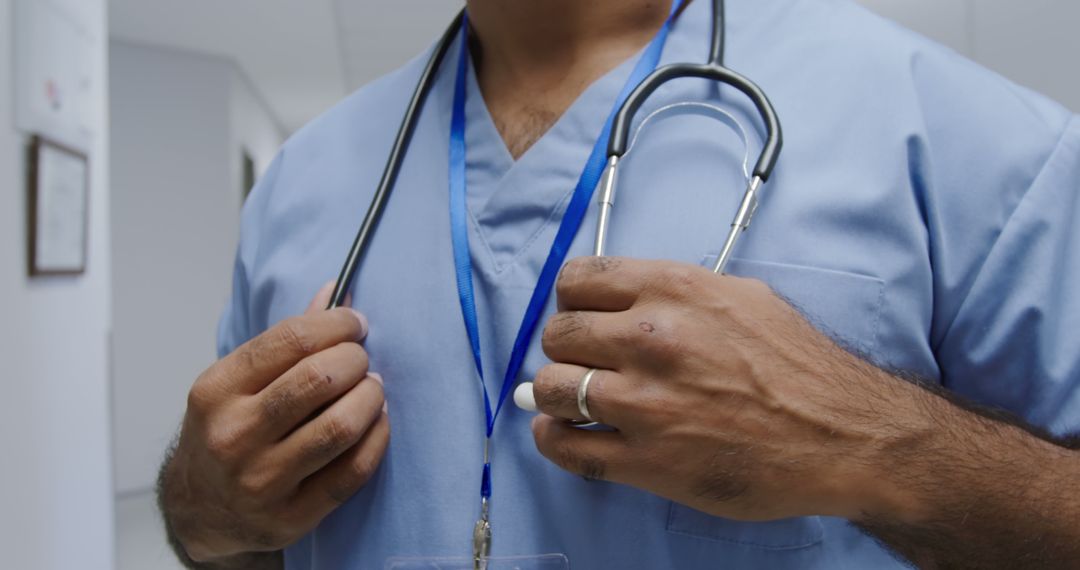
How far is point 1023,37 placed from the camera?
2031mm

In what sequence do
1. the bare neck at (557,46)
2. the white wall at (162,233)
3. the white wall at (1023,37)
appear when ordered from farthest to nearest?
the white wall at (162,233), the white wall at (1023,37), the bare neck at (557,46)

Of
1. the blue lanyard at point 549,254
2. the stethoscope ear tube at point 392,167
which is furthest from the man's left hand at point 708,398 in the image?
the stethoscope ear tube at point 392,167

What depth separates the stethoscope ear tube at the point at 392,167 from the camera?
66cm

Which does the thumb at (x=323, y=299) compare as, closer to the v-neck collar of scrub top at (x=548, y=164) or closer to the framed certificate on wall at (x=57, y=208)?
the v-neck collar of scrub top at (x=548, y=164)

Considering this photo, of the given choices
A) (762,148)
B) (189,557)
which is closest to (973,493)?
(762,148)

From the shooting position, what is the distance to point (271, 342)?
602 mm

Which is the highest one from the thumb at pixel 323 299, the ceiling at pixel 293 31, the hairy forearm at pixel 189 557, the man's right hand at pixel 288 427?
the ceiling at pixel 293 31

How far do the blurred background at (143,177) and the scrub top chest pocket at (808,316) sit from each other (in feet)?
4.98

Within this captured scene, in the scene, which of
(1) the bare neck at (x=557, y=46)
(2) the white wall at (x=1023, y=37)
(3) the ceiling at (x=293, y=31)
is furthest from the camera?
(3) the ceiling at (x=293, y=31)

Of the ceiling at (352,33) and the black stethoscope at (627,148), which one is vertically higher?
the ceiling at (352,33)

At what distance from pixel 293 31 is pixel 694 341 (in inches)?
176

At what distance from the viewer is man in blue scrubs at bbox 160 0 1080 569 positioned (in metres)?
0.48

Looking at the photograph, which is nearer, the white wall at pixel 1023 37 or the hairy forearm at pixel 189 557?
the hairy forearm at pixel 189 557

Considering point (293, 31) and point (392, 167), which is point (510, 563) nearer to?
point (392, 167)
